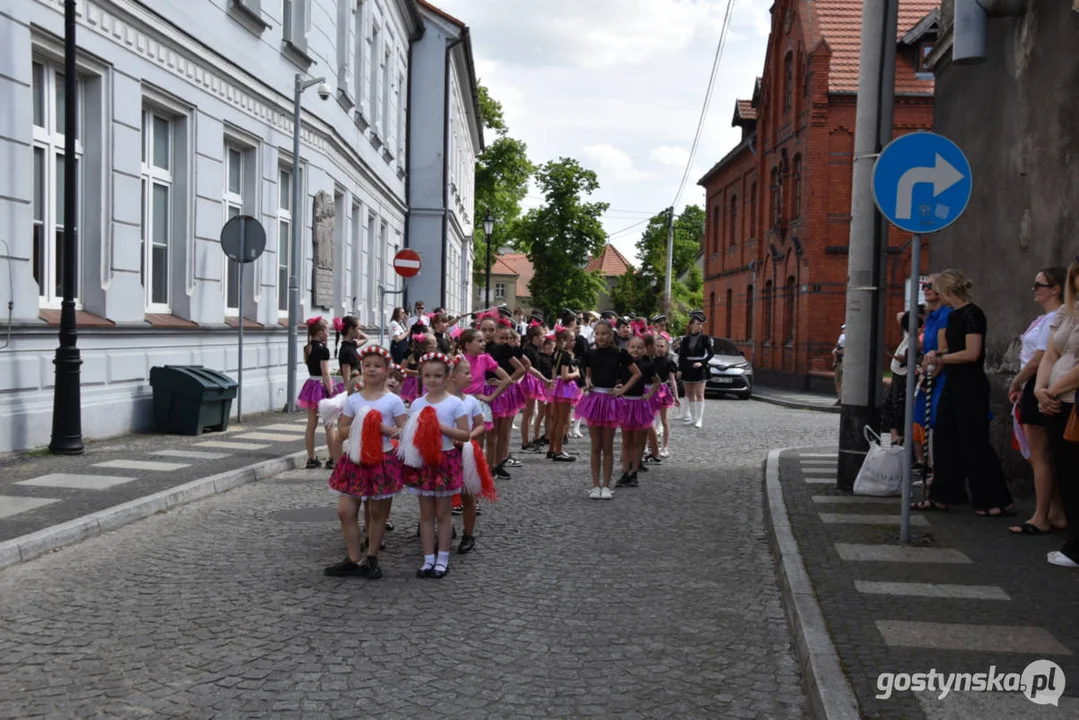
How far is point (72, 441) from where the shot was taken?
10586 mm

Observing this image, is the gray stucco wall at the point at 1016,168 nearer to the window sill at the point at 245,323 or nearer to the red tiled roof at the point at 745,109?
the window sill at the point at 245,323

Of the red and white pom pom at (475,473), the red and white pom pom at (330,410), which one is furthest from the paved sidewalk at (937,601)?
the red and white pom pom at (330,410)

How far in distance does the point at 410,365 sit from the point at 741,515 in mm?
4096

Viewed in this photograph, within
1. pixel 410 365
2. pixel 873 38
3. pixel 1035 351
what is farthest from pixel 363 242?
pixel 1035 351

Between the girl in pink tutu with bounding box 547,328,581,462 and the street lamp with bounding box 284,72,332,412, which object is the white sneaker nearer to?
the girl in pink tutu with bounding box 547,328,581,462

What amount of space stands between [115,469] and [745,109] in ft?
113

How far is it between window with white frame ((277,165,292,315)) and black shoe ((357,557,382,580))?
12467 millimetres

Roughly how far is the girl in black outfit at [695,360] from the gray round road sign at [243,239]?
7.09 metres

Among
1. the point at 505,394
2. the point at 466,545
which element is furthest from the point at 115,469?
the point at 466,545

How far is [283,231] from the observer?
1906 cm

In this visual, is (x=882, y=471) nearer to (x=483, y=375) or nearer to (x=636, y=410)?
(x=636, y=410)

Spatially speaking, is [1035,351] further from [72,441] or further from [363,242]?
[363,242]

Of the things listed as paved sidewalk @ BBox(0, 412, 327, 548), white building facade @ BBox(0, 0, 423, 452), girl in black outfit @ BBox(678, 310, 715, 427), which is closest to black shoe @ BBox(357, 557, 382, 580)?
paved sidewalk @ BBox(0, 412, 327, 548)

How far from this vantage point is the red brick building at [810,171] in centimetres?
2875
